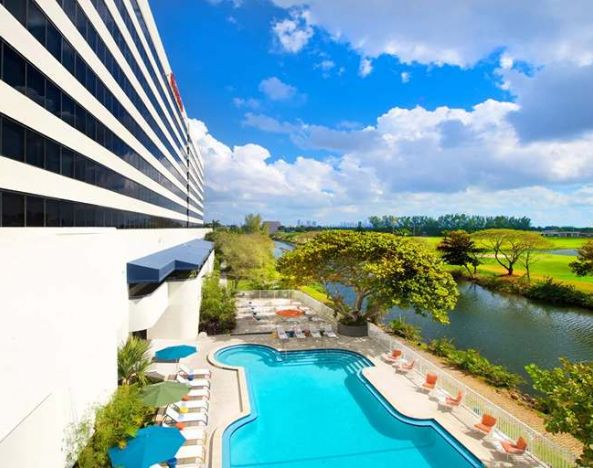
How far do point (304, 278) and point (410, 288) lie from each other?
23.3ft

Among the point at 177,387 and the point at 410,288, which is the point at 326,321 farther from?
the point at 177,387

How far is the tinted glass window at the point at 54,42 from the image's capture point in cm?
1214

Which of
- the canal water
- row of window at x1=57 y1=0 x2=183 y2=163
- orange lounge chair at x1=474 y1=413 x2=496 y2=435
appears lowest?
the canal water

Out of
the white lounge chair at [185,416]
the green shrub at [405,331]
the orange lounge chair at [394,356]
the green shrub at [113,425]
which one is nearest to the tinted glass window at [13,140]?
the green shrub at [113,425]

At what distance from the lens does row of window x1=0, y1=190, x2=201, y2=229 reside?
10180mm

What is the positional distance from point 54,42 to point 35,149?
4323 millimetres

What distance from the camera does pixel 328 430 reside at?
12852 millimetres

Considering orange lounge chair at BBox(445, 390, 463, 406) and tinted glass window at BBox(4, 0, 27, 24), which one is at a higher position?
tinted glass window at BBox(4, 0, 27, 24)

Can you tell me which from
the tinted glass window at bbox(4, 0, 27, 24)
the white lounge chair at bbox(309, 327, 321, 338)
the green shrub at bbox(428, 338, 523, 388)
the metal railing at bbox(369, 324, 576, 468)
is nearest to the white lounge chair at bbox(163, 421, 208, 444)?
the metal railing at bbox(369, 324, 576, 468)

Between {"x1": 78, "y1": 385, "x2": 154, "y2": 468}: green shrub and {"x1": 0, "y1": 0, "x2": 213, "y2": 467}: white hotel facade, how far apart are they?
23.2 inches

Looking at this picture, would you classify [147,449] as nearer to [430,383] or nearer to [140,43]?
[430,383]

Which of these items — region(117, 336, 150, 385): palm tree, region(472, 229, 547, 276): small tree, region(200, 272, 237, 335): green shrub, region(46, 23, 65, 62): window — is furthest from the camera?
region(472, 229, 547, 276): small tree

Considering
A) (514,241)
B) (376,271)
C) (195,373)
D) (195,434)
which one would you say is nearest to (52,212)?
(195,373)

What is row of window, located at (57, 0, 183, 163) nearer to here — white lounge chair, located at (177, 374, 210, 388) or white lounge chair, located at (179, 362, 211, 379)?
white lounge chair, located at (179, 362, 211, 379)
